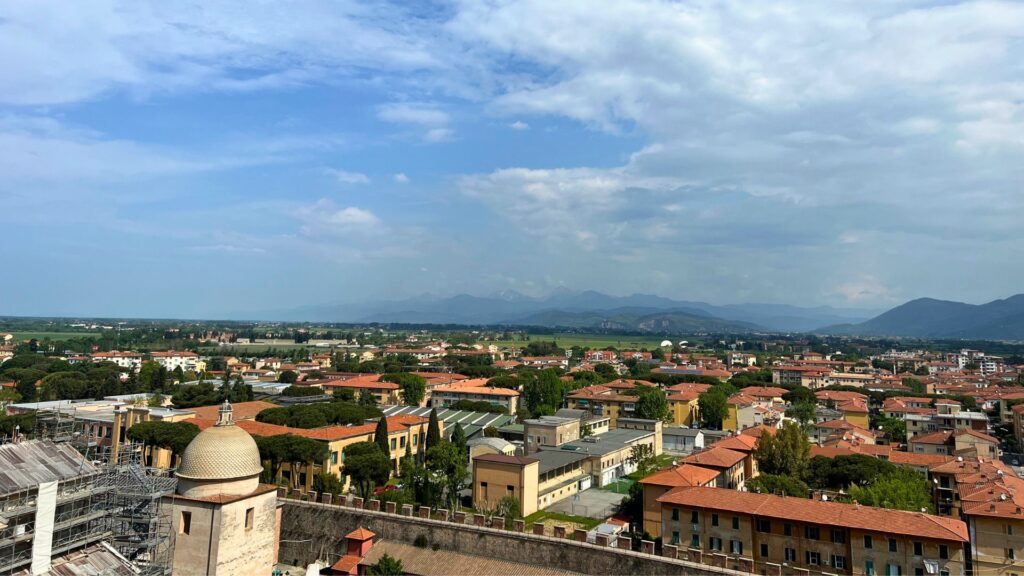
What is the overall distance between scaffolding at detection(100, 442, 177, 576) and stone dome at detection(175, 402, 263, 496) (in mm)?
1236

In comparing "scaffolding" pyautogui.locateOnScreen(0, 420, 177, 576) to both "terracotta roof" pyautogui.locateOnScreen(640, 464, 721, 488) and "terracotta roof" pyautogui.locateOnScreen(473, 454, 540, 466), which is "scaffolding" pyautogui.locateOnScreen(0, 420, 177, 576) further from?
"terracotta roof" pyautogui.locateOnScreen(640, 464, 721, 488)

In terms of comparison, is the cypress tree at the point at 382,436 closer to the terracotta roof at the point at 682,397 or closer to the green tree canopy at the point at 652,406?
the green tree canopy at the point at 652,406

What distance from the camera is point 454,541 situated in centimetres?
2238

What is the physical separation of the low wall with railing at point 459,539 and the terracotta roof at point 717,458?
37.3 ft

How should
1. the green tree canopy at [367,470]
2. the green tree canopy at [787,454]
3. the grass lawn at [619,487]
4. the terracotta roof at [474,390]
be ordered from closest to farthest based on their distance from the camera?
the green tree canopy at [367,470] → the green tree canopy at [787,454] → the grass lawn at [619,487] → the terracotta roof at [474,390]

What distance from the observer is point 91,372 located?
73.8 m

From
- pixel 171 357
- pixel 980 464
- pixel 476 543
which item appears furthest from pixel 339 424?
pixel 171 357

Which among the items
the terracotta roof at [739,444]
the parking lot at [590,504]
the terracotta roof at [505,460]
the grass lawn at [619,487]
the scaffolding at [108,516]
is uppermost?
the scaffolding at [108,516]

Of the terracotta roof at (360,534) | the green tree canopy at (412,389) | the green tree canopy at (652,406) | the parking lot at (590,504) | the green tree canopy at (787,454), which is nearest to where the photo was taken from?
the terracotta roof at (360,534)

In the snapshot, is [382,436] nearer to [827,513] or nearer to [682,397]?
[827,513]

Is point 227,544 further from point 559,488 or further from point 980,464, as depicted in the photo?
point 980,464

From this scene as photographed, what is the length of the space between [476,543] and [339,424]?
82.2 ft

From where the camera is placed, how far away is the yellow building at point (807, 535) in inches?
837

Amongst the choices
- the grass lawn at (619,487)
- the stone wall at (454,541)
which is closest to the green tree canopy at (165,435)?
the stone wall at (454,541)
